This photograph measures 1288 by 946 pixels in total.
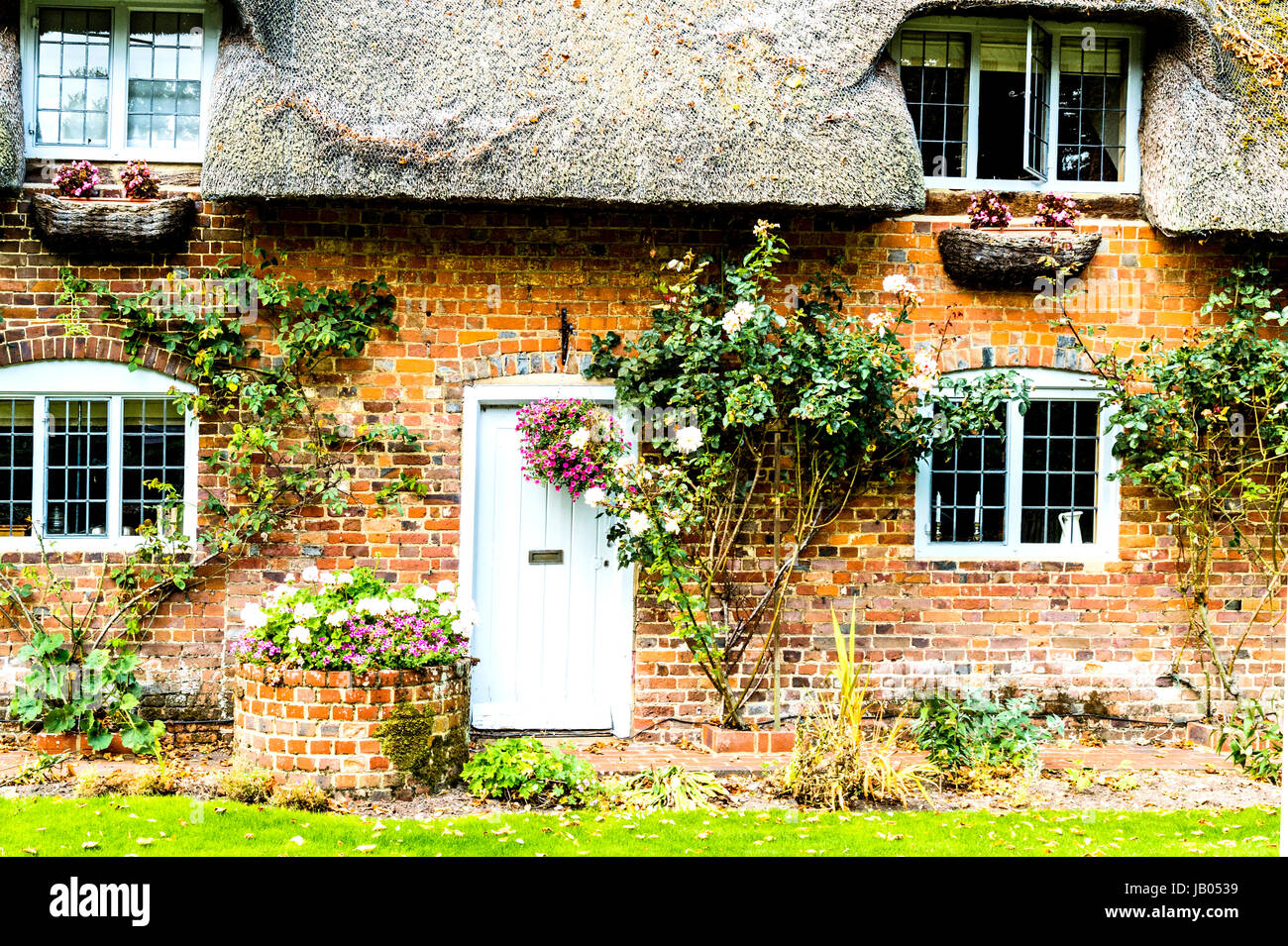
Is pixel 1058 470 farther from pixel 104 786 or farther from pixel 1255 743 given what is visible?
pixel 104 786

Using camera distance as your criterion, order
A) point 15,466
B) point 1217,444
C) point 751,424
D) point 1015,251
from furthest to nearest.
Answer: point 1217,444, point 1015,251, point 15,466, point 751,424

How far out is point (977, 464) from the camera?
25.8ft

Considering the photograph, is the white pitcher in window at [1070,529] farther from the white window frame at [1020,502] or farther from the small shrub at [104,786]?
the small shrub at [104,786]

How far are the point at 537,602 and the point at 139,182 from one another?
3498mm

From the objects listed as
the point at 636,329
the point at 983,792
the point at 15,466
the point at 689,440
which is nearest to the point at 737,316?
the point at 689,440

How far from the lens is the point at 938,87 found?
785 centimetres

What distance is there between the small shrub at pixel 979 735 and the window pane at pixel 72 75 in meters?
6.12

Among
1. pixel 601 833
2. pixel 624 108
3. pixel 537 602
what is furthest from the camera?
pixel 537 602

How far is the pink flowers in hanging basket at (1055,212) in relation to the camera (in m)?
7.68

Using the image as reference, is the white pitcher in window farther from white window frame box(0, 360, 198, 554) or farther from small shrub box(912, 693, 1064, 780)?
white window frame box(0, 360, 198, 554)

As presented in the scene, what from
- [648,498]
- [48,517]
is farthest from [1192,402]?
[48,517]

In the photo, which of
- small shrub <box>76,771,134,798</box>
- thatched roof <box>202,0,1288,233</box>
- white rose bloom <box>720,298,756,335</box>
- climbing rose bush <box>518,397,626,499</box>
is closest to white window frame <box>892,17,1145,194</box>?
thatched roof <box>202,0,1288,233</box>

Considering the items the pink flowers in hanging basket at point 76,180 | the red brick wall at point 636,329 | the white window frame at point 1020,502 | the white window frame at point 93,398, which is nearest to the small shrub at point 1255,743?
the red brick wall at point 636,329

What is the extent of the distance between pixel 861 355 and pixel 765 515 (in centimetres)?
125
